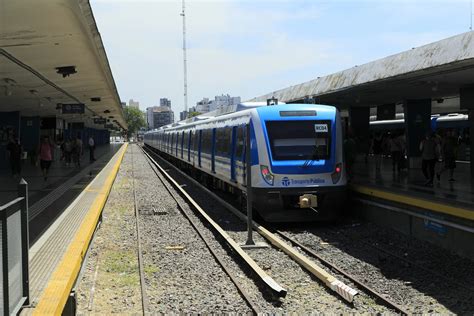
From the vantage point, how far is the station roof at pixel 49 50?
830 cm

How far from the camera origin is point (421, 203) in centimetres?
999

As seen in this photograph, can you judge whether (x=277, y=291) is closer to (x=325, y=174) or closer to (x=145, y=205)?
(x=325, y=174)

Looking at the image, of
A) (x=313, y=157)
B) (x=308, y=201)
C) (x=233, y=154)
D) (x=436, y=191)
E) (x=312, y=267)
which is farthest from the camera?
(x=233, y=154)

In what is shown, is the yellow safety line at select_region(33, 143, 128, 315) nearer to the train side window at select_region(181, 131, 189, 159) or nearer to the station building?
the station building

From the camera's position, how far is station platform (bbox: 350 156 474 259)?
346 inches

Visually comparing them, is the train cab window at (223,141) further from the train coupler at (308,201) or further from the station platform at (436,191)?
the train coupler at (308,201)

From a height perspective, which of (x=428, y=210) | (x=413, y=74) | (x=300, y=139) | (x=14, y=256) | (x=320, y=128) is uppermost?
(x=413, y=74)

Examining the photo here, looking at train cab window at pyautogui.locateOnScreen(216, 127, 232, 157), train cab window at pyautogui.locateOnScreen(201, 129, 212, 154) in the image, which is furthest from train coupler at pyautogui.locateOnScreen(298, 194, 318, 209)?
train cab window at pyautogui.locateOnScreen(201, 129, 212, 154)

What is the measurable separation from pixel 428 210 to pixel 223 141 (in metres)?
6.98

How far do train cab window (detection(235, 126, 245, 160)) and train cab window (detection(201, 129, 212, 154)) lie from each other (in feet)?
14.6

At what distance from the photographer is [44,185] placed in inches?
711

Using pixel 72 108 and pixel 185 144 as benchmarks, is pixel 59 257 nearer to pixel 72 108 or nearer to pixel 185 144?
pixel 72 108

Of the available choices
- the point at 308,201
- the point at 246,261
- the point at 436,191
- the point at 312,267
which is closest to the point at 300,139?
the point at 308,201

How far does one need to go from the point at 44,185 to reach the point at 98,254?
9.74m
